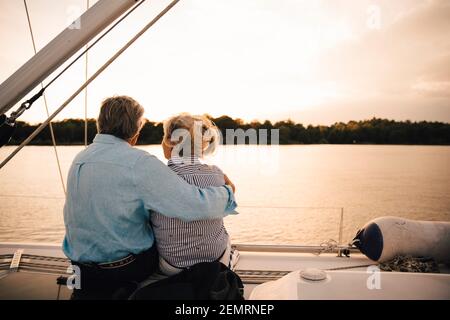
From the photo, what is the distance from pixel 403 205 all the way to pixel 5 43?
11.2 m

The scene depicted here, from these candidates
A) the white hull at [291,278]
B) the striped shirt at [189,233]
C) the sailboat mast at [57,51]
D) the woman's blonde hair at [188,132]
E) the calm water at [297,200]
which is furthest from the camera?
the calm water at [297,200]

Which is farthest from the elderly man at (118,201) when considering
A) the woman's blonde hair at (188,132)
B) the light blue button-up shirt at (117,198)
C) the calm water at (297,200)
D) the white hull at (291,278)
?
the calm water at (297,200)

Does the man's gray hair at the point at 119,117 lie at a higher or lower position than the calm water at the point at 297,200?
higher

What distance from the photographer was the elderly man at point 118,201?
1.47m

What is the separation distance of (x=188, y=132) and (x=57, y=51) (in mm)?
618

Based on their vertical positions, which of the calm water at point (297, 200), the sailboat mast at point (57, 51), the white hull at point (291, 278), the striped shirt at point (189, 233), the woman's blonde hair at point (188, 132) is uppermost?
the sailboat mast at point (57, 51)

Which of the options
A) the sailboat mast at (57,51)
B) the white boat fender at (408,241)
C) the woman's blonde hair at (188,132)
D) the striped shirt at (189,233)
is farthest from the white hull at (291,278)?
the sailboat mast at (57,51)

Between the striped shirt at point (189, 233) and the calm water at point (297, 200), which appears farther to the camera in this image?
the calm water at point (297, 200)

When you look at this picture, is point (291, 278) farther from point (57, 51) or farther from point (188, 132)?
point (57, 51)

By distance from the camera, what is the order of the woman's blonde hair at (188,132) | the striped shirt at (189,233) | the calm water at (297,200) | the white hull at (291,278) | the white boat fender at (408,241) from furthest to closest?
the calm water at (297,200)
the white boat fender at (408,241)
the woman's blonde hair at (188,132)
the striped shirt at (189,233)
the white hull at (291,278)

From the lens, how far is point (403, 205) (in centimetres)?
1159

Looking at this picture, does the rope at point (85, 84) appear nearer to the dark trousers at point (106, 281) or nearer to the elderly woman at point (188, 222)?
the elderly woman at point (188, 222)

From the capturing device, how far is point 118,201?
1487mm
